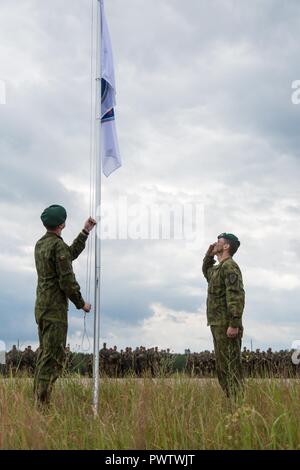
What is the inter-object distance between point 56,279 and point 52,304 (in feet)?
0.93

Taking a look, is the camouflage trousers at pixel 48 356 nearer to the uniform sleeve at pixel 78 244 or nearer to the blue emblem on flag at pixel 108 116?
the uniform sleeve at pixel 78 244

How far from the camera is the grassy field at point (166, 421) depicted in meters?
6.18

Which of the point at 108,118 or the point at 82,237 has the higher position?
the point at 108,118

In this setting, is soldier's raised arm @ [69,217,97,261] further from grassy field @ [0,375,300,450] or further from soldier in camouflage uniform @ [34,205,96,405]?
grassy field @ [0,375,300,450]

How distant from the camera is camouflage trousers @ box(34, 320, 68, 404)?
7.88 m

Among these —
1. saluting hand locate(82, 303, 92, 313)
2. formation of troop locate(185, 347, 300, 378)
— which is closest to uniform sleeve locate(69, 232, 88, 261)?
saluting hand locate(82, 303, 92, 313)

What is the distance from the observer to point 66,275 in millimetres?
7762

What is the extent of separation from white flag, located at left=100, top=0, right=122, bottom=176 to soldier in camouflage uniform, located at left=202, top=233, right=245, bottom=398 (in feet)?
5.57

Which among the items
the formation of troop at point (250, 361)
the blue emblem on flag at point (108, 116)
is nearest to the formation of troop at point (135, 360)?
the formation of troop at point (250, 361)

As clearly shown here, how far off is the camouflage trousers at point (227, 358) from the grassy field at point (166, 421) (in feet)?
0.63

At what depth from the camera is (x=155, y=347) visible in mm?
14109

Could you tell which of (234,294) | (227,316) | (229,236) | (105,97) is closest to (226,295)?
(234,294)

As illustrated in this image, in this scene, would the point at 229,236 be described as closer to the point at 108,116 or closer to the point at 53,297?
the point at 108,116
